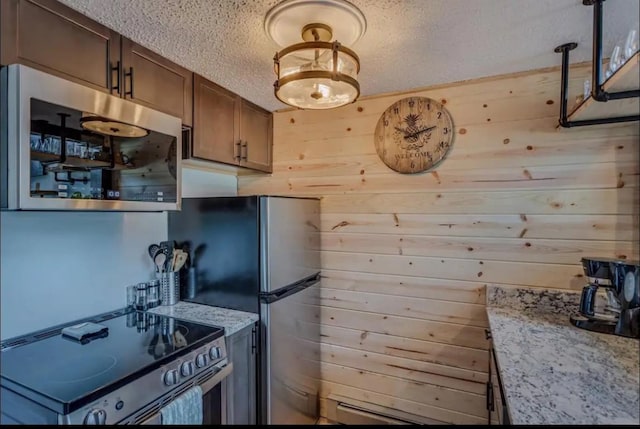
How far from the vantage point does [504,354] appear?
4.10ft

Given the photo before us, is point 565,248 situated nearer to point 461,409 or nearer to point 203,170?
point 461,409

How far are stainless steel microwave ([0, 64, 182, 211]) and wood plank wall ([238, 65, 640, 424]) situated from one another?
106cm

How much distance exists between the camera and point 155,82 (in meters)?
1.55

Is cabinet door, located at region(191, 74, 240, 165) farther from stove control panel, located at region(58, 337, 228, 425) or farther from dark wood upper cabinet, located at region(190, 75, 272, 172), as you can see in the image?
stove control panel, located at region(58, 337, 228, 425)

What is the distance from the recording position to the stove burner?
1089 mm

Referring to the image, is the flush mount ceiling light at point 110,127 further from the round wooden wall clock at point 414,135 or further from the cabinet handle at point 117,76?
the round wooden wall clock at point 414,135

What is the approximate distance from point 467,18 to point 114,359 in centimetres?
188

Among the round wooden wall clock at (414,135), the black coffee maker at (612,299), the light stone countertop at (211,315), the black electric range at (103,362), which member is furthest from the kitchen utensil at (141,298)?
the black coffee maker at (612,299)

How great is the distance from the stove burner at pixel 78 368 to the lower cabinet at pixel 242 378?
0.50m

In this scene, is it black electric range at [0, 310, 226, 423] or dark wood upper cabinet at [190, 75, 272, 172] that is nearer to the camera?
black electric range at [0, 310, 226, 423]

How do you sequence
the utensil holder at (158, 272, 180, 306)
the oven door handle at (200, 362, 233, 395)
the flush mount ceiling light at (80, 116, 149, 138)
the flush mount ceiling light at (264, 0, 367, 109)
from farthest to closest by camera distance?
the utensil holder at (158, 272, 180, 306), the oven door handle at (200, 362, 233, 395), the flush mount ceiling light at (80, 116, 149, 138), the flush mount ceiling light at (264, 0, 367, 109)

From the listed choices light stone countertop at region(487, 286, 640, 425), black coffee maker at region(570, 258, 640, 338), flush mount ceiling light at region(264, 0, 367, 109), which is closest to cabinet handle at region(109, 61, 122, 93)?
flush mount ceiling light at region(264, 0, 367, 109)

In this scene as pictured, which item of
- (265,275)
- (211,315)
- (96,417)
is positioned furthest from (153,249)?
(96,417)

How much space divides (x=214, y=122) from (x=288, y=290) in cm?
107
